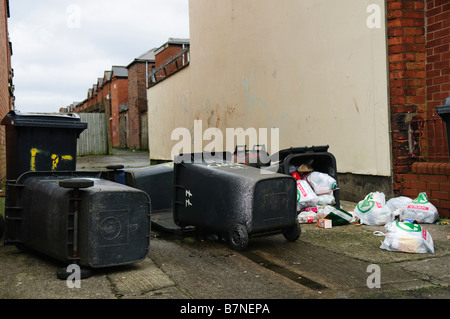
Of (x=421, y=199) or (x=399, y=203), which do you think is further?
(x=399, y=203)

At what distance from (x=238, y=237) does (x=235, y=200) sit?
37cm

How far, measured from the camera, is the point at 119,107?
38531mm

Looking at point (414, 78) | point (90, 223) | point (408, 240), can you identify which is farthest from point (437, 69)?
point (90, 223)

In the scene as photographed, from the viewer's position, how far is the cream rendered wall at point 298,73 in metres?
6.78

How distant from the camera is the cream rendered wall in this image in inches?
267

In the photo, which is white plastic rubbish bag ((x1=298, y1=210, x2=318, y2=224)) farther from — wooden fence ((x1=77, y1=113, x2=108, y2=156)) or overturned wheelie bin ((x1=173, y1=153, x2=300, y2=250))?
wooden fence ((x1=77, y1=113, x2=108, y2=156))

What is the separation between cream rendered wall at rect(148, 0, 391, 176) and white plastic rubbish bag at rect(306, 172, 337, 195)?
101 centimetres

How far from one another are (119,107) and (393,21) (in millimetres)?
34414

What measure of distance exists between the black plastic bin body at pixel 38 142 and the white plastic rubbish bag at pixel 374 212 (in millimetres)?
3788

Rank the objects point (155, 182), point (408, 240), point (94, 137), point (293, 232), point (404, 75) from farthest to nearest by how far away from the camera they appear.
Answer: point (94, 137) < point (404, 75) < point (155, 182) < point (293, 232) < point (408, 240)

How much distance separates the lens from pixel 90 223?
357 centimetres

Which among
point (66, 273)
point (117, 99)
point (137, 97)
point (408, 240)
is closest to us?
point (66, 273)

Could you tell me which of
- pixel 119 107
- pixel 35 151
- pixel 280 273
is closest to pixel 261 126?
pixel 35 151

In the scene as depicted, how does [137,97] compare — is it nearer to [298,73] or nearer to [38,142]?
[298,73]
